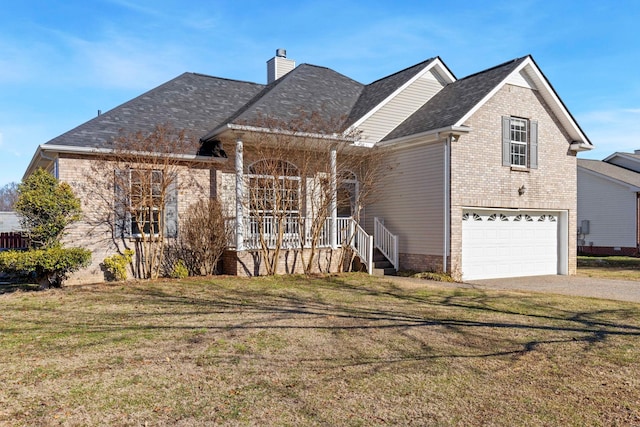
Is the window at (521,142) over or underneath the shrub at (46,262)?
over

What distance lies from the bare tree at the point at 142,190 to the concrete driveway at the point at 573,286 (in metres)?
8.31

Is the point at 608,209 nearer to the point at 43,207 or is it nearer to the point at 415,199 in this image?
the point at 415,199

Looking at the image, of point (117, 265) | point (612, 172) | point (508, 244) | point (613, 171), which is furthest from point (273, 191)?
point (613, 171)

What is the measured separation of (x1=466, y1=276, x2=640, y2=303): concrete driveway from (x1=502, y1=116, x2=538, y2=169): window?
3550 millimetres

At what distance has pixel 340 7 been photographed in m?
12.8

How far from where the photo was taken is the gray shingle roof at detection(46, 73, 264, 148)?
1363cm

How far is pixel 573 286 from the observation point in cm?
1408

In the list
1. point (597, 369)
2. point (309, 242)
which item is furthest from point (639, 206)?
point (597, 369)

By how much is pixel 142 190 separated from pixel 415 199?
775 centimetres

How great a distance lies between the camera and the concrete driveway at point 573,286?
40.7ft

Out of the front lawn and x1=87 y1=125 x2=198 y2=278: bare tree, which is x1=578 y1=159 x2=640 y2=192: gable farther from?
x1=87 y1=125 x2=198 y2=278: bare tree

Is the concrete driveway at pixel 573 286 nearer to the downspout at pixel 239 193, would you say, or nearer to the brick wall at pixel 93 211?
the downspout at pixel 239 193

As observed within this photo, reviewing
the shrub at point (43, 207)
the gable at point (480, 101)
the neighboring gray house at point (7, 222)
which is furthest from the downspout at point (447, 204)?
the neighboring gray house at point (7, 222)

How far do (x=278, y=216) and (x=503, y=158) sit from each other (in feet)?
23.2
